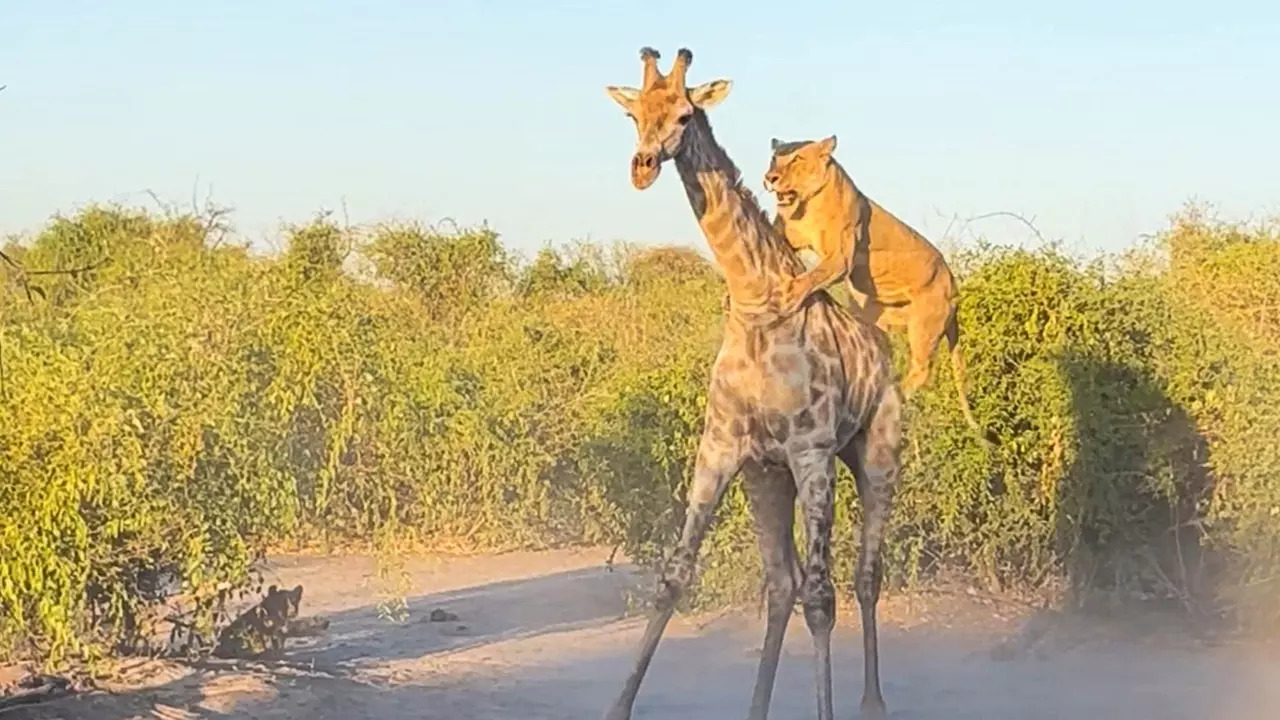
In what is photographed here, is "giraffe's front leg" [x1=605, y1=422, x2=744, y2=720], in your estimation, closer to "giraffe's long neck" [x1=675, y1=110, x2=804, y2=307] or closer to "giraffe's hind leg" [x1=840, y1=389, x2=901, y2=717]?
"giraffe's long neck" [x1=675, y1=110, x2=804, y2=307]

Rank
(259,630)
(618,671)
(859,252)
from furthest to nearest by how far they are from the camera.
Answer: (618,671), (259,630), (859,252)

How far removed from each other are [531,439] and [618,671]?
22.6 ft

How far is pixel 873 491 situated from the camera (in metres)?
8.12

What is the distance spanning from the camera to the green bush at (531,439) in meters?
8.17

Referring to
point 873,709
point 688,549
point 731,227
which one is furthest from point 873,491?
point 731,227

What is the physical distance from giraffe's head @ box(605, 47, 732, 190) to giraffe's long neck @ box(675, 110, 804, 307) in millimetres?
196

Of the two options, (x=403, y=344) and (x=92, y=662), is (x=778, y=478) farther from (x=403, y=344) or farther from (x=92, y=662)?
(x=403, y=344)

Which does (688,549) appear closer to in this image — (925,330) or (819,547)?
(819,547)

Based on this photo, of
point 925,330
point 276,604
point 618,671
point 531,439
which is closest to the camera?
point 925,330

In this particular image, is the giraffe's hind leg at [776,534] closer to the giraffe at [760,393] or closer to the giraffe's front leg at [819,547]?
the giraffe at [760,393]

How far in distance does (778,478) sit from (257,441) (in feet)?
9.48

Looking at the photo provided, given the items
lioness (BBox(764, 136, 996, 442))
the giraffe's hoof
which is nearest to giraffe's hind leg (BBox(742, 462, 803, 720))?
the giraffe's hoof

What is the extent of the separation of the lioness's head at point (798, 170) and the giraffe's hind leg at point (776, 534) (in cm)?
123

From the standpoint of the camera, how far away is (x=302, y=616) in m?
11.7
